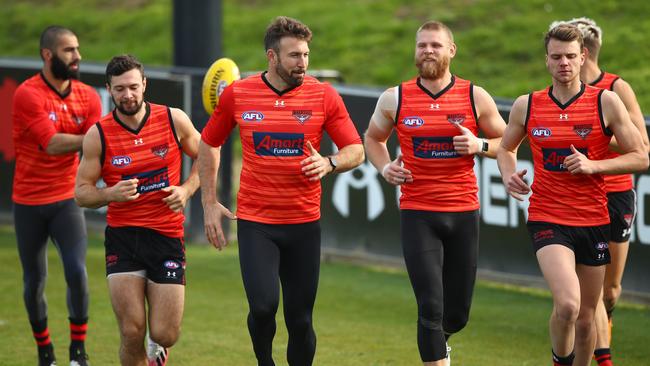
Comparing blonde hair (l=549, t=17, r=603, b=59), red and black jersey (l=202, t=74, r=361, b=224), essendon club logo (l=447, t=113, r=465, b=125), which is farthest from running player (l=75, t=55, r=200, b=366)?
blonde hair (l=549, t=17, r=603, b=59)

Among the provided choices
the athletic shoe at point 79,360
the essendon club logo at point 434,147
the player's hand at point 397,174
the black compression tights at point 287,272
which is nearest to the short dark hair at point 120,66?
the black compression tights at point 287,272

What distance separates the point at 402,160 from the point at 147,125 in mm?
1941

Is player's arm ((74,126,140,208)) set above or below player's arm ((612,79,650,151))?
below

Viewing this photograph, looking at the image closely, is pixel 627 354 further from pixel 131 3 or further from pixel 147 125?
pixel 131 3

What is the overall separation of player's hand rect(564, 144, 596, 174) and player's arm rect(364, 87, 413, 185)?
1218mm

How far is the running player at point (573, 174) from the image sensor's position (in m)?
8.84

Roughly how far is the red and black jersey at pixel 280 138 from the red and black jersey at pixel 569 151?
138 cm

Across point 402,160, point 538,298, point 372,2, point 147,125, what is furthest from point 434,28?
point 372,2

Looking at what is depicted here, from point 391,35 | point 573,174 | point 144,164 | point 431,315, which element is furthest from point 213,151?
point 391,35

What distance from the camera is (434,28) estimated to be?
9.24 metres

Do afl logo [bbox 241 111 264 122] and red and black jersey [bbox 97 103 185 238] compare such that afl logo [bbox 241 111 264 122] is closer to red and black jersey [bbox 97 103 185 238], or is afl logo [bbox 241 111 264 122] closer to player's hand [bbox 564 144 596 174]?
red and black jersey [bbox 97 103 185 238]

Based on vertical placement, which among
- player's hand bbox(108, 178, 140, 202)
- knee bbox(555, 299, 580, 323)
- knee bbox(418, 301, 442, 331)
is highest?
player's hand bbox(108, 178, 140, 202)

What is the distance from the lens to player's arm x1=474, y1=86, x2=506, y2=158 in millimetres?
9352

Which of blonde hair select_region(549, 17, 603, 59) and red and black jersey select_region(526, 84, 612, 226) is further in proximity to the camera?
blonde hair select_region(549, 17, 603, 59)
